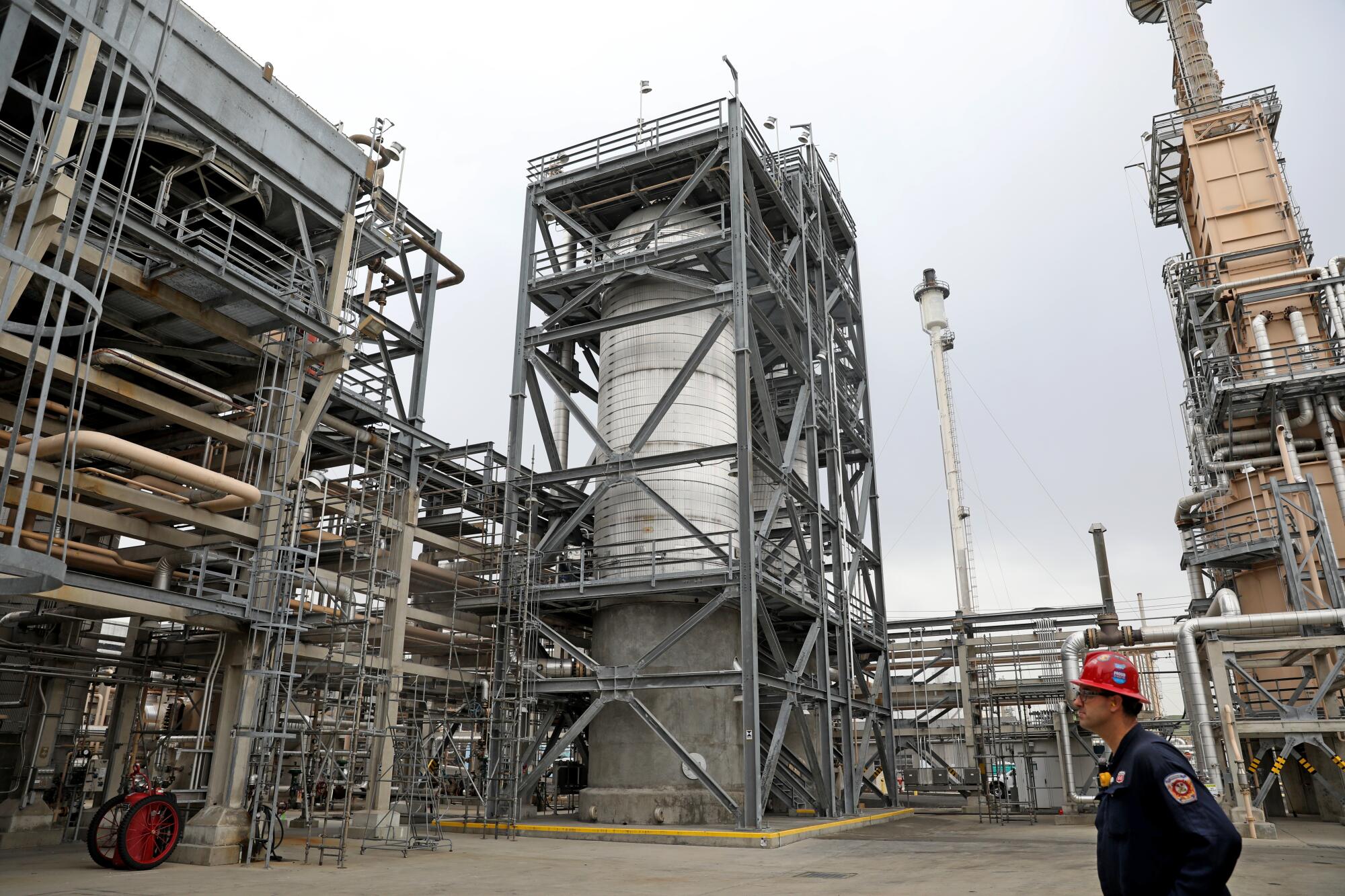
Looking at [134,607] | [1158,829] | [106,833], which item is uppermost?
[134,607]

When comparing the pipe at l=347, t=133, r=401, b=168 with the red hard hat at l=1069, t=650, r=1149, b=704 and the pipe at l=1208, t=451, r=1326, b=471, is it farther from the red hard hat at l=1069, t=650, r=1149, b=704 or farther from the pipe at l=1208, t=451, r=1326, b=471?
the pipe at l=1208, t=451, r=1326, b=471

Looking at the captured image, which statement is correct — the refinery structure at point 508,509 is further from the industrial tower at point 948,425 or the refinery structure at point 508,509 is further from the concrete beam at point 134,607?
the industrial tower at point 948,425

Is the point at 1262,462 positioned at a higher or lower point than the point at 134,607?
higher

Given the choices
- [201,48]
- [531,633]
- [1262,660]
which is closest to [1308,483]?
[1262,660]

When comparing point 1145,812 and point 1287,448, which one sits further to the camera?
point 1287,448

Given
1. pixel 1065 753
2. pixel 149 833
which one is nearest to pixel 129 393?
pixel 149 833

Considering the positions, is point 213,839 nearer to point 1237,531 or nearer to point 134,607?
point 134,607

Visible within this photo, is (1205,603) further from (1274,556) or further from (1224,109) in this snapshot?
(1224,109)

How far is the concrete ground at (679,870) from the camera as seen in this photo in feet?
35.0

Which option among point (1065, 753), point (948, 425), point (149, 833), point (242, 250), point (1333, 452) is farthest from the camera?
point (948, 425)

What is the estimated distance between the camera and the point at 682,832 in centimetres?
1719

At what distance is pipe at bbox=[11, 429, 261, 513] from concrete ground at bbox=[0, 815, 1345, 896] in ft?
17.9

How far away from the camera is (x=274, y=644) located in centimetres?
1541

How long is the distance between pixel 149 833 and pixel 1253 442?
31748 mm
